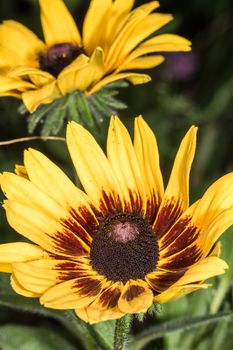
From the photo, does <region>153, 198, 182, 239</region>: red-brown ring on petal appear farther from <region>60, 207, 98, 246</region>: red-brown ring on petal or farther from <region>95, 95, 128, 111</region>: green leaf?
<region>95, 95, 128, 111</region>: green leaf

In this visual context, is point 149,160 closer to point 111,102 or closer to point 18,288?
point 111,102

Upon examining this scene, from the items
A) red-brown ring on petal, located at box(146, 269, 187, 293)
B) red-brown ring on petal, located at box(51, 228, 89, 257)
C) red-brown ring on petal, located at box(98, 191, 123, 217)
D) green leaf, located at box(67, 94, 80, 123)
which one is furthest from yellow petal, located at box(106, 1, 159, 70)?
red-brown ring on petal, located at box(146, 269, 187, 293)

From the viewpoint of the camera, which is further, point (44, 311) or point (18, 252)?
point (44, 311)

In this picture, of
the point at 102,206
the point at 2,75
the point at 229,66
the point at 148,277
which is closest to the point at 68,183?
the point at 102,206

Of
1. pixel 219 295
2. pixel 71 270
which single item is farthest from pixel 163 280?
pixel 219 295

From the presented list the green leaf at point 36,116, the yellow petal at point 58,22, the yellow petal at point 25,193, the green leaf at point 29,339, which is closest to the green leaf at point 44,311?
the green leaf at point 29,339

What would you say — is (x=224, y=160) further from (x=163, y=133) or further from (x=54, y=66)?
(x=54, y=66)
